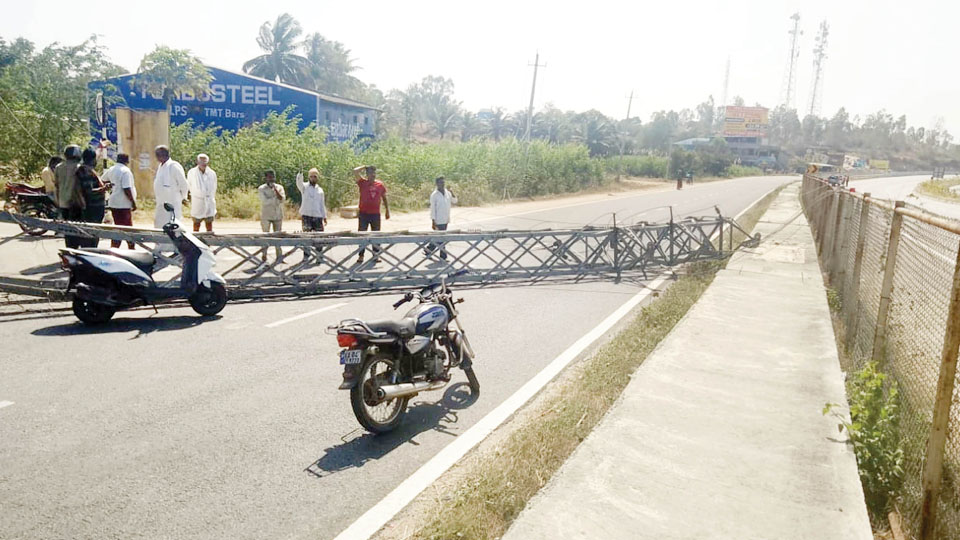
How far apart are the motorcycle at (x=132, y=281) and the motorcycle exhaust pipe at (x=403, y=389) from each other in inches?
158

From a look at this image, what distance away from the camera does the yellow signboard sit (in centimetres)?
12712

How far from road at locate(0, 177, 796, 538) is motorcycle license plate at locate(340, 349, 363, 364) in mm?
628

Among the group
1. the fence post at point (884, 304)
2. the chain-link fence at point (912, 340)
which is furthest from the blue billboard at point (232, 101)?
the fence post at point (884, 304)

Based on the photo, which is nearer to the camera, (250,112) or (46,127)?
(46,127)

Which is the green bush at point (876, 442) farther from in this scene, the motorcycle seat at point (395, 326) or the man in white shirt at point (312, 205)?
the man in white shirt at point (312, 205)

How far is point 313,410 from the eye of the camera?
5.52 metres

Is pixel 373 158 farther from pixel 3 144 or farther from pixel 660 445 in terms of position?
Answer: pixel 660 445

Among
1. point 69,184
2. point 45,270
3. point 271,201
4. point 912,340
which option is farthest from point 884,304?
point 45,270

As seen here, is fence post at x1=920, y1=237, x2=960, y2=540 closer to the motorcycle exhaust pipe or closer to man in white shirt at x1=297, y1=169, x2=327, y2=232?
the motorcycle exhaust pipe

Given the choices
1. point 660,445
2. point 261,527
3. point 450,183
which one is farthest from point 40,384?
point 450,183

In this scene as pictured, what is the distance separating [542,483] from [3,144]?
18408 mm

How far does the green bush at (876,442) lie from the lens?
452 centimetres

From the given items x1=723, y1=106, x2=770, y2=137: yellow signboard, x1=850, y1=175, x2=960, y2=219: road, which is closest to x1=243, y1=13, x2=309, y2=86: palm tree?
x1=850, y1=175, x2=960, y2=219: road

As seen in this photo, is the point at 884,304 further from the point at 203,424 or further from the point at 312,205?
the point at 312,205
